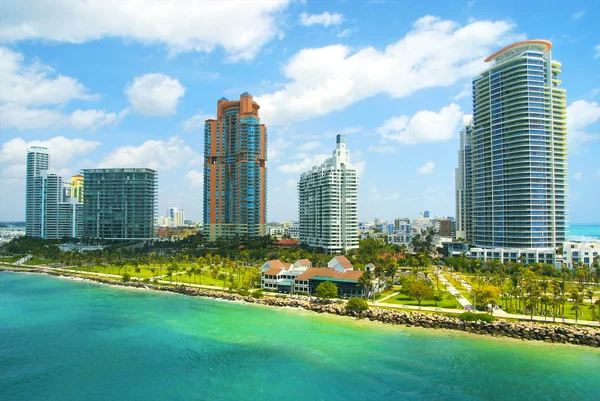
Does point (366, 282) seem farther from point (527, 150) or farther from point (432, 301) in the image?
point (527, 150)

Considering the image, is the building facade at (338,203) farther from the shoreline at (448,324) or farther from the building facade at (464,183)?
the shoreline at (448,324)

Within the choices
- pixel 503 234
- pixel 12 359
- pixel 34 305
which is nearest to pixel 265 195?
pixel 503 234

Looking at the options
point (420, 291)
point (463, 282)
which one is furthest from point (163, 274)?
point (463, 282)

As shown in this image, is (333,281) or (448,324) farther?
(333,281)

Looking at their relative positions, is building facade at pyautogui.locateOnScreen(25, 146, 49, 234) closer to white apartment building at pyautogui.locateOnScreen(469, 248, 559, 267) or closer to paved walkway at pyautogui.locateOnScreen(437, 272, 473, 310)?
paved walkway at pyautogui.locateOnScreen(437, 272, 473, 310)

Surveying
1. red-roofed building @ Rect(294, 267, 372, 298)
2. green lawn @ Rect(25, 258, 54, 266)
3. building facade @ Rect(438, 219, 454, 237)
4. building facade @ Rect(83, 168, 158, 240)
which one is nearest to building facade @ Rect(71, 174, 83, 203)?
building facade @ Rect(83, 168, 158, 240)

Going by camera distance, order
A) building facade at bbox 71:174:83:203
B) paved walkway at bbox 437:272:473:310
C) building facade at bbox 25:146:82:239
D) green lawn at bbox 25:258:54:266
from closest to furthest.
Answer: paved walkway at bbox 437:272:473:310
green lawn at bbox 25:258:54:266
building facade at bbox 25:146:82:239
building facade at bbox 71:174:83:203

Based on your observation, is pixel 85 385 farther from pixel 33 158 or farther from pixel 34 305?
pixel 33 158

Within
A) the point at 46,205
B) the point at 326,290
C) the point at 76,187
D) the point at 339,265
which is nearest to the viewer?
the point at 326,290
